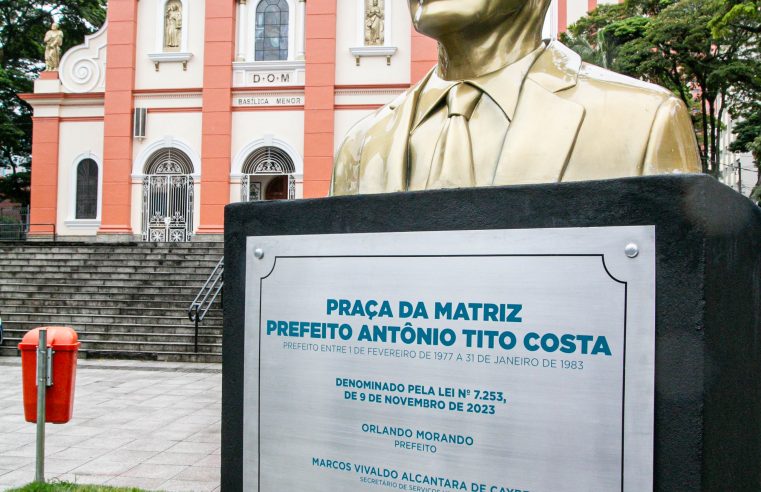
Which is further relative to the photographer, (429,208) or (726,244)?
(429,208)

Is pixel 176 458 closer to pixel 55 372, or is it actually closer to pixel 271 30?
pixel 55 372

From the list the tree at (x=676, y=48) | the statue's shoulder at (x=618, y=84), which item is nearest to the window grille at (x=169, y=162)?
the tree at (x=676, y=48)

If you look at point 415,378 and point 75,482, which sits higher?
point 415,378

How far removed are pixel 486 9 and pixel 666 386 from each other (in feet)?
4.28

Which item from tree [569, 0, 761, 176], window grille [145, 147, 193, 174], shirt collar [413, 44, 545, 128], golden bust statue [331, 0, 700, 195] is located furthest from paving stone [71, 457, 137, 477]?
tree [569, 0, 761, 176]

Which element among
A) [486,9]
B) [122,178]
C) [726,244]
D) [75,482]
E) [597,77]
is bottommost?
[75,482]

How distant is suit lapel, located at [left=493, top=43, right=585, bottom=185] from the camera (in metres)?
2.20

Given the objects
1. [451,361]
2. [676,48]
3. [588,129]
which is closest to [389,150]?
[588,129]

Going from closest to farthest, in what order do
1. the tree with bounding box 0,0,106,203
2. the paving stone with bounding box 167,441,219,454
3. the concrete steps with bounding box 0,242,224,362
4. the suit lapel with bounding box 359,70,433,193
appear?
the suit lapel with bounding box 359,70,433,193, the paving stone with bounding box 167,441,219,454, the concrete steps with bounding box 0,242,224,362, the tree with bounding box 0,0,106,203

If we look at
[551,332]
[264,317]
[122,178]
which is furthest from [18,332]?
[551,332]

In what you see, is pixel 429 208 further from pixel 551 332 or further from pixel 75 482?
pixel 75 482

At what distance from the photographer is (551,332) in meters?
1.95

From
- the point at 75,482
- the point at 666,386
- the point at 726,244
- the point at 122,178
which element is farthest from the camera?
the point at 122,178

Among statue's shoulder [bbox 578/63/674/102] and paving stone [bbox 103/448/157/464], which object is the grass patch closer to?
paving stone [bbox 103/448/157/464]
